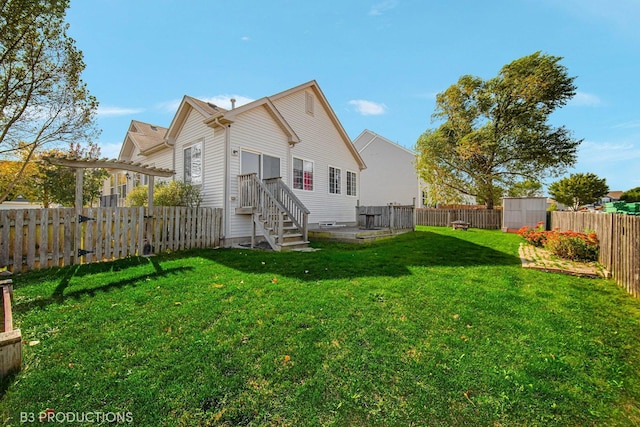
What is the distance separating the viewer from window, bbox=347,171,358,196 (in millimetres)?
16266

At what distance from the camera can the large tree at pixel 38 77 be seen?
8578mm

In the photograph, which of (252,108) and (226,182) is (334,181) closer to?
(252,108)

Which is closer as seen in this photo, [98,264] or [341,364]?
[341,364]

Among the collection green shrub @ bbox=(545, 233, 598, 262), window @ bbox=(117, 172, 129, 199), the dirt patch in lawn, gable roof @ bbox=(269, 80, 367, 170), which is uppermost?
gable roof @ bbox=(269, 80, 367, 170)

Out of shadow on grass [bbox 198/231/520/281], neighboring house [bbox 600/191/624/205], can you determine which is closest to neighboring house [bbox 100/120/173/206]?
shadow on grass [bbox 198/231/520/281]

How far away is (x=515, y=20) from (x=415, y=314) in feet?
36.3

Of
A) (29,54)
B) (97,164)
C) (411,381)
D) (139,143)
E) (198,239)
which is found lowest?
(411,381)

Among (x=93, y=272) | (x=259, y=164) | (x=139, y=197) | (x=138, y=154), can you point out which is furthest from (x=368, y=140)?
(x=93, y=272)

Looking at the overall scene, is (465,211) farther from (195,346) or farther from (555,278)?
(195,346)

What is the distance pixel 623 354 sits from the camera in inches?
113

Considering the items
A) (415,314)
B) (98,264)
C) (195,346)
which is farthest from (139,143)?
(415,314)

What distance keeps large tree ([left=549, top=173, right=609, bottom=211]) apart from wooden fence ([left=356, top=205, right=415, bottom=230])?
2586 cm

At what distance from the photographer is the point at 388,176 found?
2570 centimetres

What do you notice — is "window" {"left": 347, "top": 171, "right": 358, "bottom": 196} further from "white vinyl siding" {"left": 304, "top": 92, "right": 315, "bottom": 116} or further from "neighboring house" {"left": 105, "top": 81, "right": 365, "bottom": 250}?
"white vinyl siding" {"left": 304, "top": 92, "right": 315, "bottom": 116}
